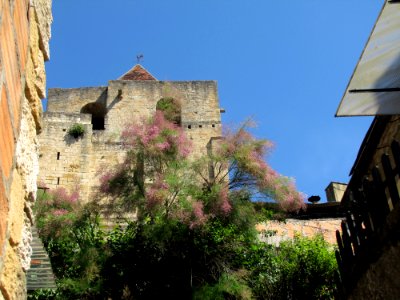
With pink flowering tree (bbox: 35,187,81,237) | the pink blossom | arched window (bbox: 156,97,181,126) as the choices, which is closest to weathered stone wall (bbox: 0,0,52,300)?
pink flowering tree (bbox: 35,187,81,237)

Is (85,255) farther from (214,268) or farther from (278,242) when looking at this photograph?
(278,242)

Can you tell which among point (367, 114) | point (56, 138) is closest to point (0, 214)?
point (367, 114)

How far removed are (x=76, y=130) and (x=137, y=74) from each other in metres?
7.14

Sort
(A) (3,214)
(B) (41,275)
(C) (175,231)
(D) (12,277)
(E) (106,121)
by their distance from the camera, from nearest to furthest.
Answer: (A) (3,214) → (D) (12,277) → (B) (41,275) → (C) (175,231) → (E) (106,121)

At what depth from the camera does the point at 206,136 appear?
78.2ft

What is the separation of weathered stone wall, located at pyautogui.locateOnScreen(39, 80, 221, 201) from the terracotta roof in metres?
2.50

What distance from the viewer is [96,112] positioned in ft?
87.8

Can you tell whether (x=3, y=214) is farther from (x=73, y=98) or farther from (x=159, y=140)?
(x=73, y=98)

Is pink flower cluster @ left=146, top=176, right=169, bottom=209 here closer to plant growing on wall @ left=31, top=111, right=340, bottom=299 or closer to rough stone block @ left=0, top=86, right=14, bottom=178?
plant growing on wall @ left=31, top=111, right=340, bottom=299

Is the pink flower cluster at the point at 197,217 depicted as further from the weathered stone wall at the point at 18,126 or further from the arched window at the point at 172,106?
the arched window at the point at 172,106

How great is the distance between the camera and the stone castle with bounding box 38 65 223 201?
73.3ft

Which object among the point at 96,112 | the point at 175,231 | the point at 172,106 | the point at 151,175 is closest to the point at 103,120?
the point at 96,112

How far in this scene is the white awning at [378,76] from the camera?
12.2 feet

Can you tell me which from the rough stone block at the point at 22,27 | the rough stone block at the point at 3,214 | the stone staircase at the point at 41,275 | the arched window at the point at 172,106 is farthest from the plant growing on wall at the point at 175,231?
the rough stone block at the point at 3,214
